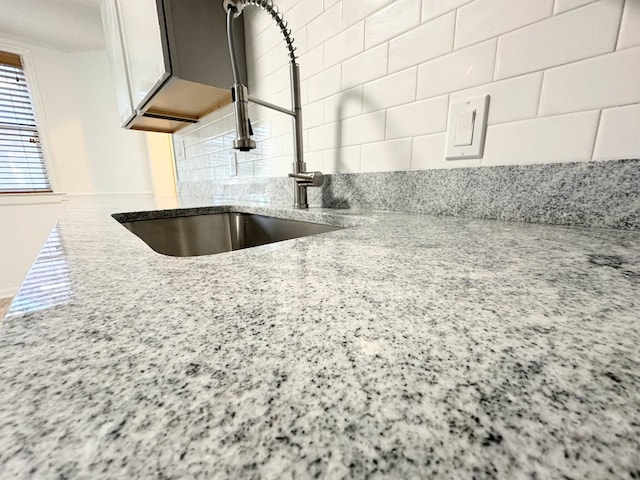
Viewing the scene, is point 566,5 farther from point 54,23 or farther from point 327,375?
point 54,23

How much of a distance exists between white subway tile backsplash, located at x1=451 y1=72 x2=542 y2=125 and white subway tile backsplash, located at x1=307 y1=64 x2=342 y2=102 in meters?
0.42

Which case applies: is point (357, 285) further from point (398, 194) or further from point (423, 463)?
point (398, 194)

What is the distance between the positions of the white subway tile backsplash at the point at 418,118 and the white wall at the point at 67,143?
344 centimetres

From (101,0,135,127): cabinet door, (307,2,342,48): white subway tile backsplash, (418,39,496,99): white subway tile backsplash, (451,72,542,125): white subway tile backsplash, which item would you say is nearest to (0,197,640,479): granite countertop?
(451,72,542,125): white subway tile backsplash

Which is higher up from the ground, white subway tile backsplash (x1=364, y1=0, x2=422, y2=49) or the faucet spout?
white subway tile backsplash (x1=364, y1=0, x2=422, y2=49)

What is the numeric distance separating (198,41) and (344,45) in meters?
0.62

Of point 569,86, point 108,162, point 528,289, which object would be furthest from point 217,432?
point 108,162

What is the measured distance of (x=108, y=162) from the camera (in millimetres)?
3047

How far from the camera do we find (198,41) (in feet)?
3.36

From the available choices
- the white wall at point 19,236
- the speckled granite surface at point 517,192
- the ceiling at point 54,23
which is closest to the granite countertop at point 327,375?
the speckled granite surface at point 517,192

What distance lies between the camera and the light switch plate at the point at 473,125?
56 centimetres

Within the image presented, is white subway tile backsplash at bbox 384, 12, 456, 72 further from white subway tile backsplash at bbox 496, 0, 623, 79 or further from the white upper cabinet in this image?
the white upper cabinet

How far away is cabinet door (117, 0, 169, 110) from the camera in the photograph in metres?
0.96

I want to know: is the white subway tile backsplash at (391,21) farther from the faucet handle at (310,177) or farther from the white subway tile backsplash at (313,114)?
the faucet handle at (310,177)
